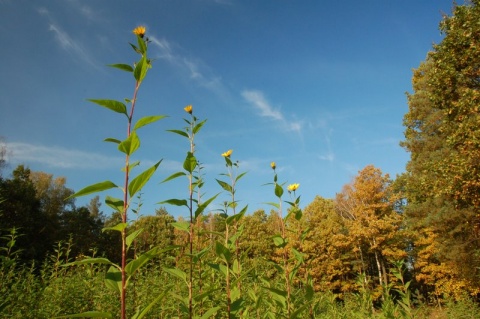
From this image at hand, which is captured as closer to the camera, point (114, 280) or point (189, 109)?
point (114, 280)

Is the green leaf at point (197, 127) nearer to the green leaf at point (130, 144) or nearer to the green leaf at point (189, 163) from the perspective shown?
the green leaf at point (189, 163)

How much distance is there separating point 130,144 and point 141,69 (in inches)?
12.5

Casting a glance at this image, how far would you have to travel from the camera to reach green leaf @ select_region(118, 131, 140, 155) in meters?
1.01

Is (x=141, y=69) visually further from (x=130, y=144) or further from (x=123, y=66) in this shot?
(x=130, y=144)

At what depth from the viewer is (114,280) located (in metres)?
1.03

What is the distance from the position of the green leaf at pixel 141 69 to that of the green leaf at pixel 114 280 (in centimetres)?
74

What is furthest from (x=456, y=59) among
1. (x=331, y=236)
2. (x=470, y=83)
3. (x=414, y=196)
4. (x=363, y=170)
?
(x=331, y=236)

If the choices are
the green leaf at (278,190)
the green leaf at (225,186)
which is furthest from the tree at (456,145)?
the green leaf at (225,186)

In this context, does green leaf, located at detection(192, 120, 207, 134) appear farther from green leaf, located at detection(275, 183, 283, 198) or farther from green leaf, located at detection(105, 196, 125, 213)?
green leaf, located at detection(105, 196, 125, 213)

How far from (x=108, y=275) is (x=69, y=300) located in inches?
167

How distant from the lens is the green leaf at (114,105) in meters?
1.07

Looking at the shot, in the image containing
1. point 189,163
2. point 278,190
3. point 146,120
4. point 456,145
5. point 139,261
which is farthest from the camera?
point 456,145

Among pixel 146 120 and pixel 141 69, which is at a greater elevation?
Result: pixel 141 69

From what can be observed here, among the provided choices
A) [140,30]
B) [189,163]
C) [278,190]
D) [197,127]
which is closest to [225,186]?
[278,190]
